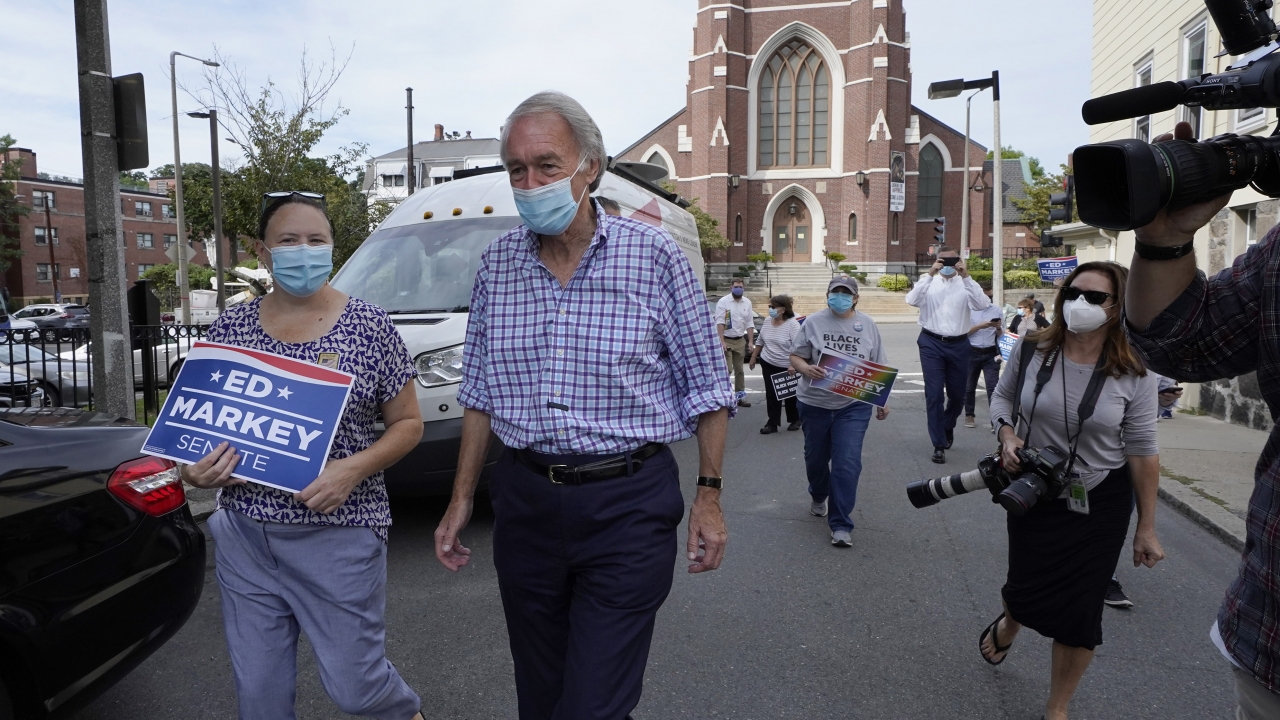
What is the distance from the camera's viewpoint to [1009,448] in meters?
3.54

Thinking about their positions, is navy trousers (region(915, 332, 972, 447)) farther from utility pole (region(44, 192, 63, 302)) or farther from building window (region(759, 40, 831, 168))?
utility pole (region(44, 192, 63, 302))

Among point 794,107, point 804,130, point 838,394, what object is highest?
point 794,107

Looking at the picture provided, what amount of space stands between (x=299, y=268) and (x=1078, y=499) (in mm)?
2975

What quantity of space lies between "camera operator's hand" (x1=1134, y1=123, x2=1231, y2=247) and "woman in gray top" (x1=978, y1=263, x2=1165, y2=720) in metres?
1.87

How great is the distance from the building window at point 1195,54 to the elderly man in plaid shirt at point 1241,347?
1221 centimetres

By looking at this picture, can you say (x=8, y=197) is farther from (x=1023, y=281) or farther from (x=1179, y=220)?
(x=1179, y=220)

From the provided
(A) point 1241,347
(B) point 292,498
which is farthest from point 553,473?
(A) point 1241,347

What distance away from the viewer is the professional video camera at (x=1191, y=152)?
1475 mm

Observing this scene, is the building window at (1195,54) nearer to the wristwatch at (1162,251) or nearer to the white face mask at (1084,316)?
the white face mask at (1084,316)

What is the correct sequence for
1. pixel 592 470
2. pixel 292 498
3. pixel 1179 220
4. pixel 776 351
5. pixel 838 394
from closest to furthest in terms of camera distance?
pixel 1179 220 → pixel 592 470 → pixel 292 498 → pixel 838 394 → pixel 776 351

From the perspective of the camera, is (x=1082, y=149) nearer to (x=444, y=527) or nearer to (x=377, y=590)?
(x=444, y=527)

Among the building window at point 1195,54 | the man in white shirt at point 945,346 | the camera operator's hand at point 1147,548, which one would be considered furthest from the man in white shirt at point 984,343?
the camera operator's hand at point 1147,548

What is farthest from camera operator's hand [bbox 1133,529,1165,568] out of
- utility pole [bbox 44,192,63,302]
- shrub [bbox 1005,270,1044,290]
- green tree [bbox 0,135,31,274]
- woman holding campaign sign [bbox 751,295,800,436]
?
utility pole [bbox 44,192,63,302]

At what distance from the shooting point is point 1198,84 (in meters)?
1.60
